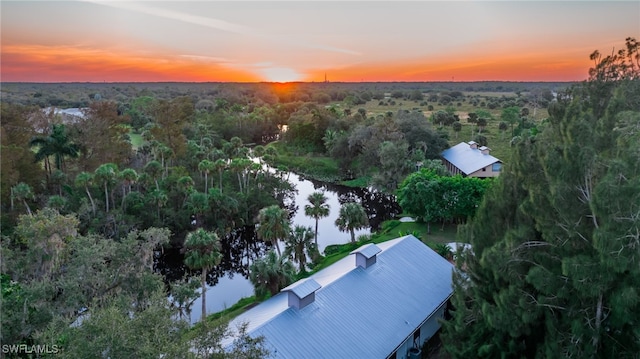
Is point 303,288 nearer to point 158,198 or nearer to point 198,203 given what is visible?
point 198,203

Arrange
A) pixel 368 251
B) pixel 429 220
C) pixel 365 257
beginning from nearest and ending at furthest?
pixel 365 257 → pixel 368 251 → pixel 429 220

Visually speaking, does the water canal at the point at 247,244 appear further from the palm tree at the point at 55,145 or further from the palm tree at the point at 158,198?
the palm tree at the point at 55,145

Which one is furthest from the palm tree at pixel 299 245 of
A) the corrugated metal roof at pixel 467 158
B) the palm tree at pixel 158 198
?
the corrugated metal roof at pixel 467 158

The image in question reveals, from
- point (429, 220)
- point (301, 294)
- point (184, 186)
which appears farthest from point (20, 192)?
point (429, 220)

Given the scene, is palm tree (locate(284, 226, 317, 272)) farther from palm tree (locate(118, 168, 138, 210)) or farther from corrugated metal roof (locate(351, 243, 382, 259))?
palm tree (locate(118, 168, 138, 210))

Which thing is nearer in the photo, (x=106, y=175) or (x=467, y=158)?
(x=106, y=175)
